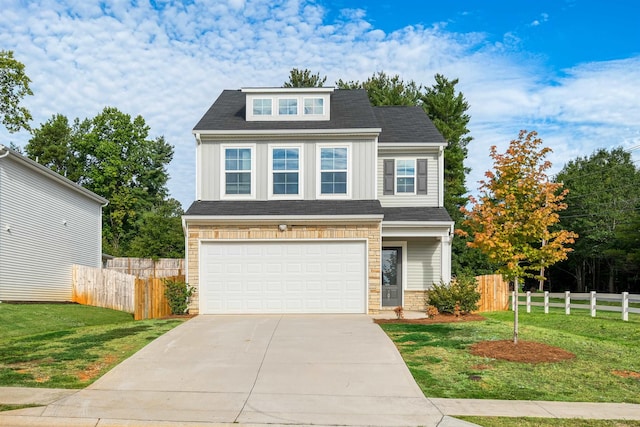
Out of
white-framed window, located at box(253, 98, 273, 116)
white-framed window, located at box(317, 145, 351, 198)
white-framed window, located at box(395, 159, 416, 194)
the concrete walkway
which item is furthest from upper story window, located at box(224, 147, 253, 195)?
the concrete walkway

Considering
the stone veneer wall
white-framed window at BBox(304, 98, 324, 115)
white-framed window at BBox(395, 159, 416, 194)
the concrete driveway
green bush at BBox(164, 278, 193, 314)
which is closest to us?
the concrete driveway

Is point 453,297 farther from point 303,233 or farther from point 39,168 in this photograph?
point 39,168

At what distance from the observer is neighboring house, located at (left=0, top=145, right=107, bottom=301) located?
62.2ft

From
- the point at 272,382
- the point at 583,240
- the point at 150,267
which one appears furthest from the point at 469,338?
the point at 583,240

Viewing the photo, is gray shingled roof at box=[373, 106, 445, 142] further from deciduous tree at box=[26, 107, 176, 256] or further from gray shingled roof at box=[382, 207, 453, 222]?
deciduous tree at box=[26, 107, 176, 256]

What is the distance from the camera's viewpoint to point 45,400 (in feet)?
24.8

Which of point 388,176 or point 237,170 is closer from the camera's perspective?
point 237,170

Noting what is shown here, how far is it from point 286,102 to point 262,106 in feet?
2.81

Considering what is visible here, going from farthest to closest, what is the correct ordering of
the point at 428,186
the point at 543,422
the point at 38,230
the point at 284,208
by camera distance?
the point at 38,230, the point at 428,186, the point at 284,208, the point at 543,422

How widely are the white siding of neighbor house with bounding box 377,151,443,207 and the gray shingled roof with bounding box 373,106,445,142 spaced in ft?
1.79

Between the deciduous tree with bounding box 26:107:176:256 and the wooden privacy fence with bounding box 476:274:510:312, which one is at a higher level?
the deciduous tree with bounding box 26:107:176:256

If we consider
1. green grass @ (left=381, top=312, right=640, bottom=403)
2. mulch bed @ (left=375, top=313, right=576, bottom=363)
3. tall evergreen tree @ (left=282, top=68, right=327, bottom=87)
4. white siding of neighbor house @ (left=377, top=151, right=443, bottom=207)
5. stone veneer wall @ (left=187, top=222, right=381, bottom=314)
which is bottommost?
green grass @ (left=381, top=312, right=640, bottom=403)

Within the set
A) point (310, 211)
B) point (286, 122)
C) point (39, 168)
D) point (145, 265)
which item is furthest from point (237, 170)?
point (145, 265)

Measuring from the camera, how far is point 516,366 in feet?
32.3
